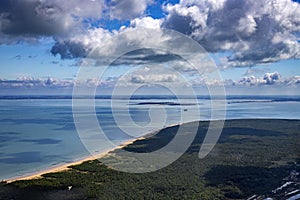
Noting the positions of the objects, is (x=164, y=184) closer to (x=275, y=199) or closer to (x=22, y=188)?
(x=275, y=199)

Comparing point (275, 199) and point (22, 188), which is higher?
point (22, 188)

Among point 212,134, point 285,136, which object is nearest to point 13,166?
point 212,134

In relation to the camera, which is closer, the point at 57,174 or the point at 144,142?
the point at 57,174


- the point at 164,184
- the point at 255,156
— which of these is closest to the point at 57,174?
the point at 164,184

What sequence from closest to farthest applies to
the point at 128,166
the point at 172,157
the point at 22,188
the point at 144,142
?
the point at 22,188 < the point at 128,166 < the point at 172,157 < the point at 144,142

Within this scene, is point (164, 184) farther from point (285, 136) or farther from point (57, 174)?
point (285, 136)

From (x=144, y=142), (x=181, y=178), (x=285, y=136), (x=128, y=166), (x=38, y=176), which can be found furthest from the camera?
(x=285, y=136)
